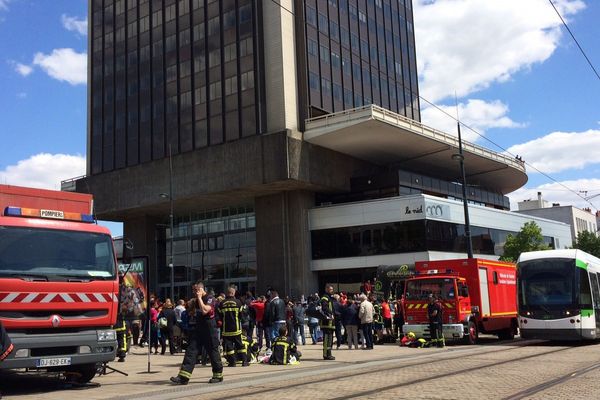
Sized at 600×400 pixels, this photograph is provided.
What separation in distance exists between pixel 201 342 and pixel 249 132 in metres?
34.8

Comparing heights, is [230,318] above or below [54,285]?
below

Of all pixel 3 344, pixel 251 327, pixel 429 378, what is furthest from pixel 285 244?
pixel 3 344

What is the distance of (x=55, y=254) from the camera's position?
1041cm

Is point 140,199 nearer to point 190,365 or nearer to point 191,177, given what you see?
point 191,177

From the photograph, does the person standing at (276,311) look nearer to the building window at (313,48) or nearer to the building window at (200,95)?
the building window at (313,48)

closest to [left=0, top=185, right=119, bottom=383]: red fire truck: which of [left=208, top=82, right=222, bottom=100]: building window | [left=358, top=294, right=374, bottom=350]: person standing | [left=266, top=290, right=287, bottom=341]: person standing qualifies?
[left=266, top=290, right=287, bottom=341]: person standing

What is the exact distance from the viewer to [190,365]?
36.3ft

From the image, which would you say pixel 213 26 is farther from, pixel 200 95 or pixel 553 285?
pixel 553 285

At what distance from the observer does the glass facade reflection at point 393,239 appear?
1630 inches

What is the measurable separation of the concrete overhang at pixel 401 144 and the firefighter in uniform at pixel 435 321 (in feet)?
74.3

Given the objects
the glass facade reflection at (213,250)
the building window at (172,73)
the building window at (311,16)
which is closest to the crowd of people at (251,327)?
the glass facade reflection at (213,250)

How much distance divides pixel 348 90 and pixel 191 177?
14705 millimetres

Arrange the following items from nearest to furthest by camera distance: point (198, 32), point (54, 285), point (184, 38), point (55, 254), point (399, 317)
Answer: point (54, 285)
point (55, 254)
point (399, 317)
point (198, 32)
point (184, 38)

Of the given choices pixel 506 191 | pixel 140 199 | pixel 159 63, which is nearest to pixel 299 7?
pixel 159 63
